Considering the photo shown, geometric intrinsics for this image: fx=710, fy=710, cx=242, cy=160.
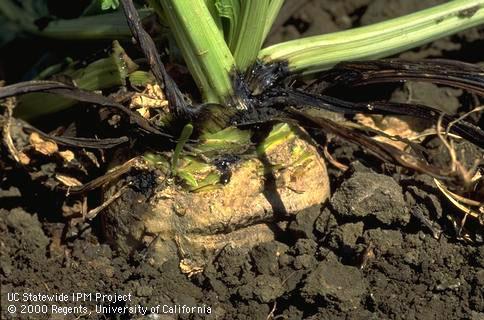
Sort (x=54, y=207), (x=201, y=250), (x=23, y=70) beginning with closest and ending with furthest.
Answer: (x=201, y=250) < (x=54, y=207) < (x=23, y=70)

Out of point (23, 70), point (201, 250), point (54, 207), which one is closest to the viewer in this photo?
point (201, 250)

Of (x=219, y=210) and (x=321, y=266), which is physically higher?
(x=219, y=210)

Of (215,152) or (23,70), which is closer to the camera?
(215,152)

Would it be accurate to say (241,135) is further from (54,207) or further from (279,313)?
(54,207)

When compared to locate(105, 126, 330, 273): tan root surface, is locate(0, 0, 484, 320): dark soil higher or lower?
lower

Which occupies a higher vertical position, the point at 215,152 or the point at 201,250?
the point at 215,152

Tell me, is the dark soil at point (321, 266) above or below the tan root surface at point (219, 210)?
below

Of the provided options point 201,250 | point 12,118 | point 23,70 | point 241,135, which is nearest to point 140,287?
point 201,250

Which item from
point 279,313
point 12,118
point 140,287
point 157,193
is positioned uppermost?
point 12,118
